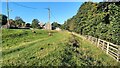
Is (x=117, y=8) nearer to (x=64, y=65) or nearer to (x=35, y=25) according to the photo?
(x=64, y=65)

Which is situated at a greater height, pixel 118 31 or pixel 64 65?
pixel 118 31

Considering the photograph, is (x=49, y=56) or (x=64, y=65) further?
(x=49, y=56)

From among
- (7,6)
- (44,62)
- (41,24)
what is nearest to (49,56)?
(44,62)

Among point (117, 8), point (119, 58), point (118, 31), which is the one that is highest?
point (117, 8)

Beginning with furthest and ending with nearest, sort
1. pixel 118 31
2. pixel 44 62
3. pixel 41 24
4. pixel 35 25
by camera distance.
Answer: pixel 41 24
pixel 35 25
pixel 118 31
pixel 44 62

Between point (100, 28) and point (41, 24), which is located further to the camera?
point (41, 24)

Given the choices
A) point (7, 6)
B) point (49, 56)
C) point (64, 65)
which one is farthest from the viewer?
point (7, 6)

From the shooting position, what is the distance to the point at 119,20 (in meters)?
20.1

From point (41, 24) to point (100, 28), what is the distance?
124 m

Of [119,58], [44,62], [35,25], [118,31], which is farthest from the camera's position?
[35,25]

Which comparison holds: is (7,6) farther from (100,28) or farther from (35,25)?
(35,25)

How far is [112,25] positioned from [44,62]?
424 inches

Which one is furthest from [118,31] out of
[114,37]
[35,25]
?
[35,25]

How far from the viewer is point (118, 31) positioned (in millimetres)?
19656
